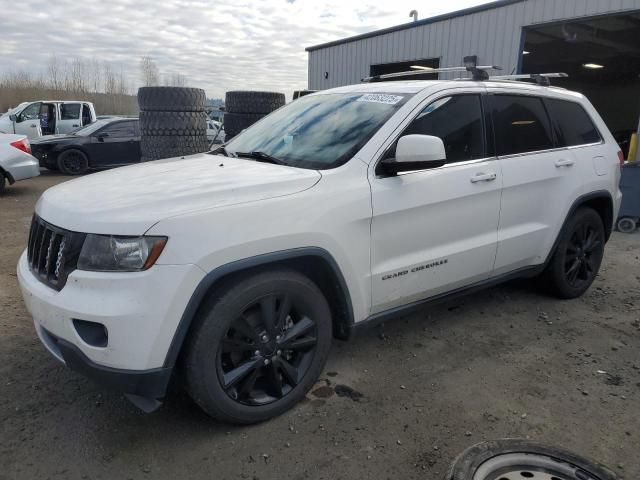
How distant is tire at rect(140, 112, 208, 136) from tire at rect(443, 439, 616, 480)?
5173 millimetres

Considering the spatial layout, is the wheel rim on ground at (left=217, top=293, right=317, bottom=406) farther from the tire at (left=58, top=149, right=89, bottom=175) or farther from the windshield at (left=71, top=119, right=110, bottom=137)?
the windshield at (left=71, top=119, right=110, bottom=137)

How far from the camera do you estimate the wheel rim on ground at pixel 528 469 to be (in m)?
2.27

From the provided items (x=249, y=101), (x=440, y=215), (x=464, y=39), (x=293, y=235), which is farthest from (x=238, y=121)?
(x=464, y=39)

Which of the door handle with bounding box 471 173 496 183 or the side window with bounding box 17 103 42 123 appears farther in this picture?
the side window with bounding box 17 103 42 123

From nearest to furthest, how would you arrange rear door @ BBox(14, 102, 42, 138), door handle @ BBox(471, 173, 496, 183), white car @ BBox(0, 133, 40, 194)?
door handle @ BBox(471, 173, 496, 183) < white car @ BBox(0, 133, 40, 194) < rear door @ BBox(14, 102, 42, 138)

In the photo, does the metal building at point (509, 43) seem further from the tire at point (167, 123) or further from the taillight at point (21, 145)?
the taillight at point (21, 145)

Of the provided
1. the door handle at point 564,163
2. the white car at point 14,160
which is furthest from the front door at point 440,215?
the white car at point 14,160

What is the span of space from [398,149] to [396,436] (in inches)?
60.0

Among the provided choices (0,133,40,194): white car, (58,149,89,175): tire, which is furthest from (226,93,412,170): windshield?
(58,149,89,175): tire

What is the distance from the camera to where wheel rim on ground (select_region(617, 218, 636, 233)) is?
739 centimetres

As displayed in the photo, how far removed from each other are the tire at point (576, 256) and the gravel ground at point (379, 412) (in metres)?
0.40

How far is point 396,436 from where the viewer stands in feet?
8.68

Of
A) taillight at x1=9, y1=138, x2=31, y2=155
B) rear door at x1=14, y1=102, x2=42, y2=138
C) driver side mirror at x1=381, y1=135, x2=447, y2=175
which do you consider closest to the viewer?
driver side mirror at x1=381, y1=135, x2=447, y2=175

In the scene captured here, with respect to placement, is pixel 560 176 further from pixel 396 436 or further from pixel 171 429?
pixel 171 429
